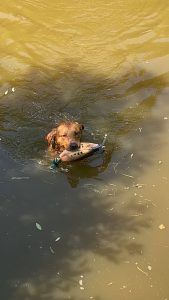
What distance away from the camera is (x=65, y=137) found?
7223 mm

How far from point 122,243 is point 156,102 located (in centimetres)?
346

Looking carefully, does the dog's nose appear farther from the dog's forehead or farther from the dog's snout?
the dog's forehead

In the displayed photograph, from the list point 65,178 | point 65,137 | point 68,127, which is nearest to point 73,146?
point 65,137

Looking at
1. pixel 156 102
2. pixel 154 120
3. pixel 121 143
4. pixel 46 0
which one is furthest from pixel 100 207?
pixel 46 0

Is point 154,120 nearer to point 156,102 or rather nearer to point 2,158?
point 156,102

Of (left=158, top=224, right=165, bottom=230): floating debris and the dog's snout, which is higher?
the dog's snout

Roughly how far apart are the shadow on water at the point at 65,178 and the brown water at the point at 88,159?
0.02 m

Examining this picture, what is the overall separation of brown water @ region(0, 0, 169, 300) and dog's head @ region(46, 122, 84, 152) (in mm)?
343

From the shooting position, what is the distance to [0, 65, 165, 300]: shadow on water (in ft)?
19.8

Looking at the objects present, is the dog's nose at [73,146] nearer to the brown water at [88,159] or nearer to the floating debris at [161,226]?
the brown water at [88,159]

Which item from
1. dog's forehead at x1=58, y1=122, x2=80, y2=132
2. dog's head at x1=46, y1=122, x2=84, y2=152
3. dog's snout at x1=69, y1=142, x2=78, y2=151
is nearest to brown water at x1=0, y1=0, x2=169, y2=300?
dog's head at x1=46, y1=122, x2=84, y2=152

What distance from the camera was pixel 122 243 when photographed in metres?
6.23

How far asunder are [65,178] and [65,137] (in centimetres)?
65

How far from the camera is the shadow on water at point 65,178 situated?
6035mm
